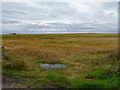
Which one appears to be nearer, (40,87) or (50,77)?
(40,87)

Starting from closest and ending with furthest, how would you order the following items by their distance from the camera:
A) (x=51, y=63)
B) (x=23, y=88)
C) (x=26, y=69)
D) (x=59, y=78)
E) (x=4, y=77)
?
(x=23, y=88) < (x=59, y=78) < (x=4, y=77) < (x=26, y=69) < (x=51, y=63)

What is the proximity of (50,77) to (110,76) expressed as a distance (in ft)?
11.6

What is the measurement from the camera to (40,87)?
34.7 feet

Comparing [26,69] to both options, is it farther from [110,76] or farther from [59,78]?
[110,76]

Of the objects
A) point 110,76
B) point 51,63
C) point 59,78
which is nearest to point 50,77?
point 59,78

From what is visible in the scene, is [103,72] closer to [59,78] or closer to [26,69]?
[59,78]

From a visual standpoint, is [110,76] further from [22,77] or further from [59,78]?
[22,77]

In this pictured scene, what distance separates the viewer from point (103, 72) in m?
13.2

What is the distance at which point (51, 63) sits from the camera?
1903cm

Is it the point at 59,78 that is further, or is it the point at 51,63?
the point at 51,63

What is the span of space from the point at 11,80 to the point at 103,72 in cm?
565

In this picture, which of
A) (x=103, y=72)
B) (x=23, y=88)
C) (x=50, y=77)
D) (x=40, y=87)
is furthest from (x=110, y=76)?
(x=23, y=88)

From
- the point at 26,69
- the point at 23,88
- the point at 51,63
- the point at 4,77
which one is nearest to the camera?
the point at 23,88

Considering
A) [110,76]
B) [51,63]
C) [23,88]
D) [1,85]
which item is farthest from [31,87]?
[51,63]
